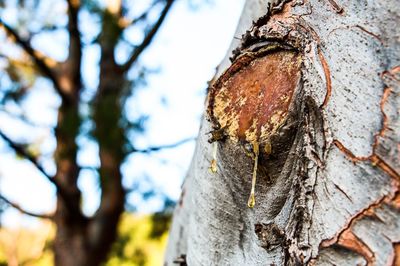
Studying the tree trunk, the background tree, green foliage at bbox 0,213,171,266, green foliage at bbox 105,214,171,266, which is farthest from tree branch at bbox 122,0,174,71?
the tree trunk

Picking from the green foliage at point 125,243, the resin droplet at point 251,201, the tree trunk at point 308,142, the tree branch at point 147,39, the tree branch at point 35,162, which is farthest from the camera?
the green foliage at point 125,243

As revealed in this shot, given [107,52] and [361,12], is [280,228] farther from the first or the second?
[107,52]

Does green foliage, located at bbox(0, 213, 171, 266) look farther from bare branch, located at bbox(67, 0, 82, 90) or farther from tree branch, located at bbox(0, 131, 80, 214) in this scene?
bare branch, located at bbox(67, 0, 82, 90)

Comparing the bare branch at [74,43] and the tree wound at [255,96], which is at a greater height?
the bare branch at [74,43]

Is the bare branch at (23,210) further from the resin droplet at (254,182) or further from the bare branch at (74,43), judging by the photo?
the resin droplet at (254,182)

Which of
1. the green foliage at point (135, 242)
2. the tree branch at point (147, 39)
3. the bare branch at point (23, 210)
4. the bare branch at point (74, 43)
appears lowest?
the bare branch at point (23, 210)

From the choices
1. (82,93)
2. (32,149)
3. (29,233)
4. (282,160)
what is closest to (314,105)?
(282,160)

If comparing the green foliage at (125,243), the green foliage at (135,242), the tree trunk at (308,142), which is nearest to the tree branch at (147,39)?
the green foliage at (125,243)
